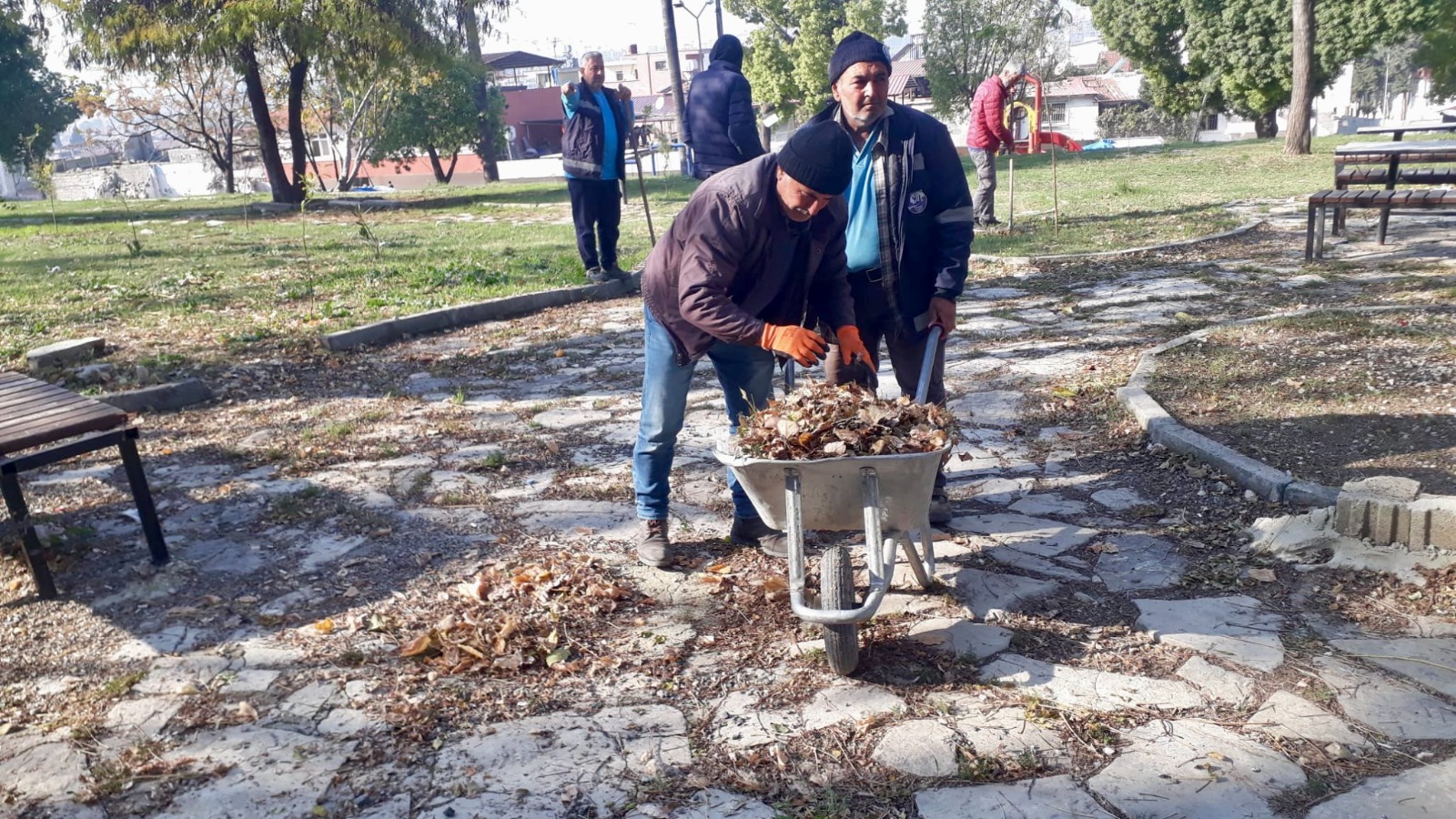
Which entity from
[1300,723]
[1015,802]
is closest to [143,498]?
[1015,802]

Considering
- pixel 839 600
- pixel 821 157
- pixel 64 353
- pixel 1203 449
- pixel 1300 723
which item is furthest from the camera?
pixel 64 353

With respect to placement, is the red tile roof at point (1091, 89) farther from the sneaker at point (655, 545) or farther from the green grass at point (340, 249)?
the sneaker at point (655, 545)

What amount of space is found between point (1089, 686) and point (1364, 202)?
23.5 feet

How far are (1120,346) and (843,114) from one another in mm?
3587

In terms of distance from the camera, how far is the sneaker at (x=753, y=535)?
4.24 meters

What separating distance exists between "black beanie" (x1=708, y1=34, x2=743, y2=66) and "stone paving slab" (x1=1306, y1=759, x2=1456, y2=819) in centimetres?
565

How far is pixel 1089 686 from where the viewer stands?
319 centimetres

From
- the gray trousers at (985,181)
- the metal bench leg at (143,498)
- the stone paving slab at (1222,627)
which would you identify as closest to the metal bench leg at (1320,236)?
the gray trousers at (985,181)

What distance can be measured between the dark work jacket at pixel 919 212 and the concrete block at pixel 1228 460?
4.93 ft

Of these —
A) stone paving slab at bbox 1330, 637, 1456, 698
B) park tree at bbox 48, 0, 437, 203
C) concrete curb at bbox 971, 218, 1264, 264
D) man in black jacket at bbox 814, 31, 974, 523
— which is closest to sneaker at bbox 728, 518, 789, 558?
man in black jacket at bbox 814, 31, 974, 523

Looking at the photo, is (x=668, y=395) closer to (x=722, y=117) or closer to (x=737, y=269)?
(x=737, y=269)

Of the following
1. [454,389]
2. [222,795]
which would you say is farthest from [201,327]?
[222,795]

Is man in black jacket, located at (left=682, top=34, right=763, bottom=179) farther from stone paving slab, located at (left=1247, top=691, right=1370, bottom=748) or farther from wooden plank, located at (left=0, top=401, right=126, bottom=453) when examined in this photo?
stone paving slab, located at (left=1247, top=691, right=1370, bottom=748)

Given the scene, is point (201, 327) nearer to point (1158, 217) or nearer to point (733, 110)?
point (733, 110)
